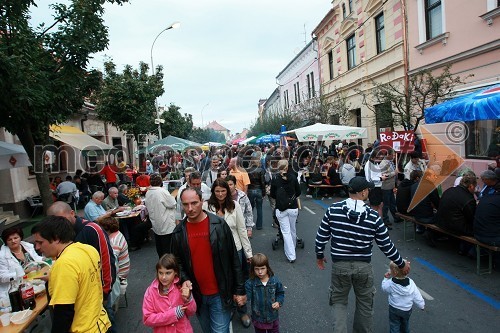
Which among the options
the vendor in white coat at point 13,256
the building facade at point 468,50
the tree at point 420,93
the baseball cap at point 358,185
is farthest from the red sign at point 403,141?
the vendor in white coat at point 13,256

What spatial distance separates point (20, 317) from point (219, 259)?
208 centimetres

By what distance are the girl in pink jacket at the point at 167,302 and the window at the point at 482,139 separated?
9.72 m

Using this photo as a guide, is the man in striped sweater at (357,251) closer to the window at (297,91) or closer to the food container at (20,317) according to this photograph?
the food container at (20,317)

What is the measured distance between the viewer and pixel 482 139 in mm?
9828

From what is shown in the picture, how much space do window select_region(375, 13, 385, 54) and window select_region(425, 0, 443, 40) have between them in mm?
3479

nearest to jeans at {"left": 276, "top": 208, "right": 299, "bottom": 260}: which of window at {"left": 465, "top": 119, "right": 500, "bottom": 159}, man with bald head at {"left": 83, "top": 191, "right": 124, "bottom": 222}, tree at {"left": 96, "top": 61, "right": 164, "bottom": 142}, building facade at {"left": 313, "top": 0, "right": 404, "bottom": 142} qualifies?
man with bald head at {"left": 83, "top": 191, "right": 124, "bottom": 222}

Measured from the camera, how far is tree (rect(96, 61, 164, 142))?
46.2 feet

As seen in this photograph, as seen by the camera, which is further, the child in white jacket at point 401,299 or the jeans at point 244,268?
the jeans at point 244,268

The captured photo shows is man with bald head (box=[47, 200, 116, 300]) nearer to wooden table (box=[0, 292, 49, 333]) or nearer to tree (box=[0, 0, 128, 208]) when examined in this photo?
wooden table (box=[0, 292, 49, 333])

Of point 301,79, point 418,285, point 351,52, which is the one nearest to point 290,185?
point 418,285

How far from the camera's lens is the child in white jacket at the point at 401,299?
10.6 ft

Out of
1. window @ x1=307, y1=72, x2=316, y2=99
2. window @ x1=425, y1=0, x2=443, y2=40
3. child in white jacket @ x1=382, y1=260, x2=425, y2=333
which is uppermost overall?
window @ x1=307, y1=72, x2=316, y2=99

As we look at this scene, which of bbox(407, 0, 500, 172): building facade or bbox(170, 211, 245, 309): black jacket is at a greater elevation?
bbox(407, 0, 500, 172): building facade

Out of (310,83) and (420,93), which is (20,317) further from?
(310,83)
